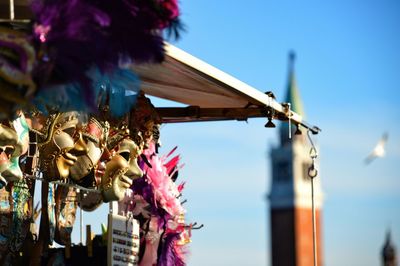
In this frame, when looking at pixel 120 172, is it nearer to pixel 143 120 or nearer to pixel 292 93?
pixel 143 120

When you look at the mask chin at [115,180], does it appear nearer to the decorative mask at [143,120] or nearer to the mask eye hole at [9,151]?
the decorative mask at [143,120]

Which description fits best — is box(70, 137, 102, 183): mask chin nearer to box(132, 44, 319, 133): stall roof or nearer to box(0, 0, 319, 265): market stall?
box(0, 0, 319, 265): market stall

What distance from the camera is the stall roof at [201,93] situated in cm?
568

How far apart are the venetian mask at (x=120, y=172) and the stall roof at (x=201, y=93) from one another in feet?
1.33

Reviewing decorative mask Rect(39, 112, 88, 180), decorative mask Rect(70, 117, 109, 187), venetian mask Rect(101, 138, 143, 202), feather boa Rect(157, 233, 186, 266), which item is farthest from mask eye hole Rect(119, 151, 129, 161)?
feather boa Rect(157, 233, 186, 266)

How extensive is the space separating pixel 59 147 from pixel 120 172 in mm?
421

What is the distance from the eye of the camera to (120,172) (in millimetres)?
6066

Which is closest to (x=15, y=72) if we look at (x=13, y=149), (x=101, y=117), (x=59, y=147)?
(x=13, y=149)

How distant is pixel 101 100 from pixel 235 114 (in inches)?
50.2

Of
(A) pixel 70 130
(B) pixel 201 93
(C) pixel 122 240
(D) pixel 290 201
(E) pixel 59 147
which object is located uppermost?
(D) pixel 290 201

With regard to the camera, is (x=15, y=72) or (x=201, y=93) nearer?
(x=15, y=72)

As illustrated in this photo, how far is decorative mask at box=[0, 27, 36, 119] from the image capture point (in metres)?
4.04

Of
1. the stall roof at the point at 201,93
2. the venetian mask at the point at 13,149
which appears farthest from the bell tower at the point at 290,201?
the venetian mask at the point at 13,149

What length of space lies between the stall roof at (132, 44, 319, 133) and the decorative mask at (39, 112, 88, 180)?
0.45m
